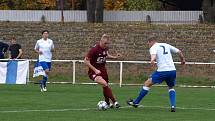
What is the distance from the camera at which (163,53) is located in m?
19.1

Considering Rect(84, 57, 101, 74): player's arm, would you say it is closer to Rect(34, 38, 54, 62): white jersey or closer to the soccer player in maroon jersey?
the soccer player in maroon jersey

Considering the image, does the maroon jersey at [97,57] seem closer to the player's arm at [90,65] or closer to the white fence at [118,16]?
the player's arm at [90,65]

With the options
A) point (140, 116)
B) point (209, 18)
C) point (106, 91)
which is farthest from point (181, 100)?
point (209, 18)

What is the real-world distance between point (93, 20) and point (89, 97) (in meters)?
26.5

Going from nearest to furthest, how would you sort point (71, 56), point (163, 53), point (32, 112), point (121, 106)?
point (32, 112) < point (163, 53) < point (121, 106) < point (71, 56)

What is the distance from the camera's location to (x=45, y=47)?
2642cm

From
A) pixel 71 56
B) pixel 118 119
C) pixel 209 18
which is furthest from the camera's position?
pixel 209 18

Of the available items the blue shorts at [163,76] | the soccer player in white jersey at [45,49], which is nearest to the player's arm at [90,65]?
the blue shorts at [163,76]

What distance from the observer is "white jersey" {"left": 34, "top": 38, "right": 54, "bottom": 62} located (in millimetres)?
26391

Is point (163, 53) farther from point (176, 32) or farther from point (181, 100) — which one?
point (176, 32)

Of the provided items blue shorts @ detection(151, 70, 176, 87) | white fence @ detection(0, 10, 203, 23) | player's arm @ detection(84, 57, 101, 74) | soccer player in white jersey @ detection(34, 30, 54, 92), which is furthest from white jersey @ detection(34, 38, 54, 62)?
white fence @ detection(0, 10, 203, 23)

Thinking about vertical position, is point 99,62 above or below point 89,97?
above

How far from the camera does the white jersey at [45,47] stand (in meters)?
26.4

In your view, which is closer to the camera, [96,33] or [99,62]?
[99,62]
